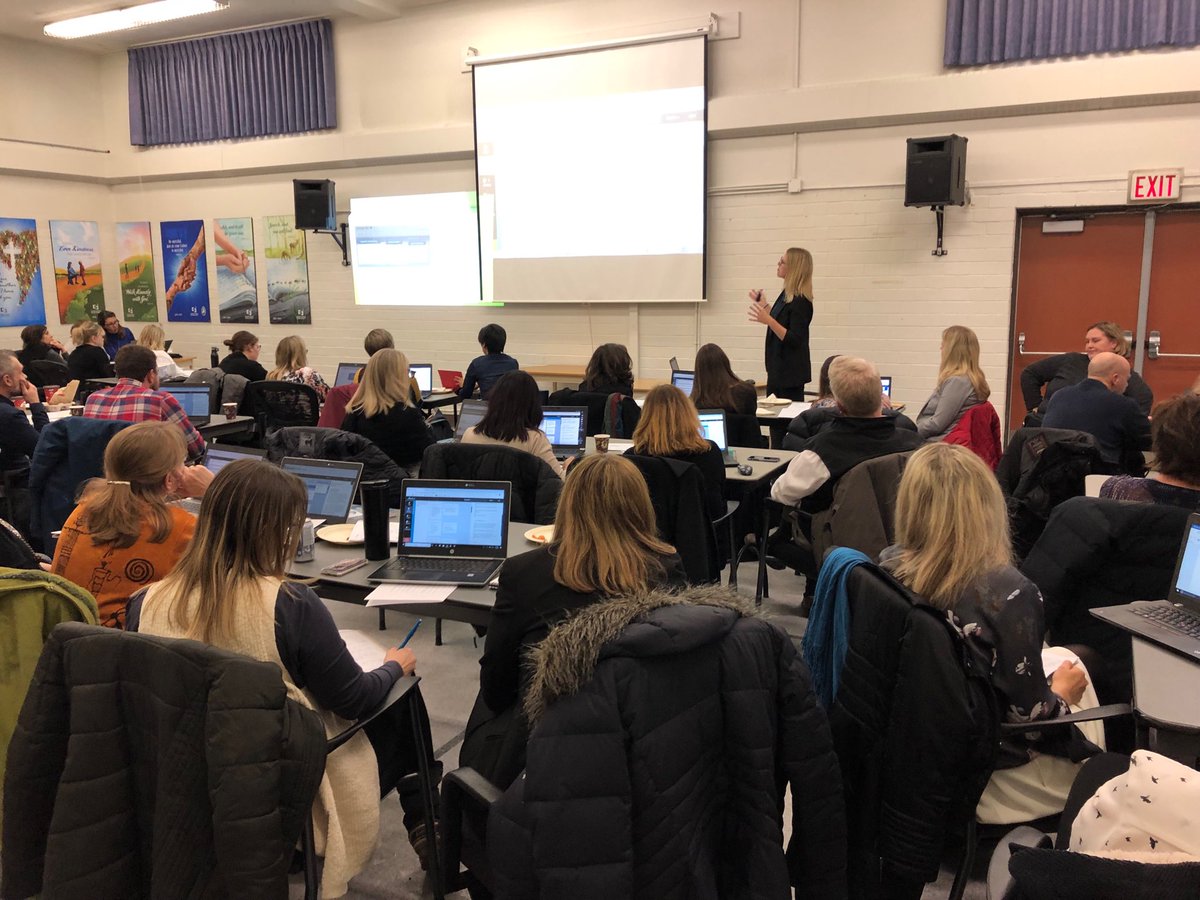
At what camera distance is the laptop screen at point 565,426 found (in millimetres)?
4879

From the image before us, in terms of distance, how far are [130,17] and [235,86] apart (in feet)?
4.22

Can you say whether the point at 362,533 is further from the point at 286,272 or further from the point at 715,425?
the point at 286,272

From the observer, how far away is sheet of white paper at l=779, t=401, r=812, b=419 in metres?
5.69

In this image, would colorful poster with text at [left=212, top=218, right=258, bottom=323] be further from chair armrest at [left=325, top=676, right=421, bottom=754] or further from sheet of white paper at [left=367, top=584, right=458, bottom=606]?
chair armrest at [left=325, top=676, right=421, bottom=754]

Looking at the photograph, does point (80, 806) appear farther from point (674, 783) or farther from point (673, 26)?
point (673, 26)

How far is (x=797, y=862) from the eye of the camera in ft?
5.50

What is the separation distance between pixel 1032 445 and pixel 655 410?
154cm

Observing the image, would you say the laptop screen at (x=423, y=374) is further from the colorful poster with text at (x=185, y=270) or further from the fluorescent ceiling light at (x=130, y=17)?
the colorful poster with text at (x=185, y=270)

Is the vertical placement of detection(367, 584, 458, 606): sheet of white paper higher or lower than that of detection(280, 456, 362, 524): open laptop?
lower

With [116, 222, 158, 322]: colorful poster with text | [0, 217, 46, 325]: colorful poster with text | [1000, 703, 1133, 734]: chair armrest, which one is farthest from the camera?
[116, 222, 158, 322]: colorful poster with text

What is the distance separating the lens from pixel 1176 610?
2320 millimetres

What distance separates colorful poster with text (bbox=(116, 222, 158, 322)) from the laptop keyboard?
36.1ft

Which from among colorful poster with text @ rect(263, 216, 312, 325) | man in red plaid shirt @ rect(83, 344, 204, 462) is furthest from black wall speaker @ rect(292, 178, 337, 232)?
man in red plaid shirt @ rect(83, 344, 204, 462)

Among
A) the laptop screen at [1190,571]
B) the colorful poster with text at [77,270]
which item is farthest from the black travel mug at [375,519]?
the colorful poster with text at [77,270]
